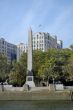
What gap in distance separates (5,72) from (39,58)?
10.1m

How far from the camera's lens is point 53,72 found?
7712 cm

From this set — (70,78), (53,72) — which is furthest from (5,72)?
(70,78)

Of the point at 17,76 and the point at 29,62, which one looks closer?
the point at 29,62

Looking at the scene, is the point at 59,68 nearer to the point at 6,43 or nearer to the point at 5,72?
the point at 5,72

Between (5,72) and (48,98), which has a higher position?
(5,72)

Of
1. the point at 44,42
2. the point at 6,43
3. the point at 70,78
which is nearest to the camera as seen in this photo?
the point at 70,78

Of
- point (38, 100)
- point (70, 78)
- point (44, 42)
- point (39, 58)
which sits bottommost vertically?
point (38, 100)

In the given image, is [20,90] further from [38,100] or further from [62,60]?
[62,60]

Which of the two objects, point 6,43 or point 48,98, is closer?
point 48,98

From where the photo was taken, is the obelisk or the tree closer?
the obelisk

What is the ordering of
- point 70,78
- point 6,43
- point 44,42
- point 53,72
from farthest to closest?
point 6,43, point 44,42, point 53,72, point 70,78

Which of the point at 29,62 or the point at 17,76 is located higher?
the point at 29,62

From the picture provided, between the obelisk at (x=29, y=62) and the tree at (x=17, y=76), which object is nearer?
the obelisk at (x=29, y=62)

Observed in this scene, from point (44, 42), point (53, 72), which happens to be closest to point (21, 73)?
point (53, 72)
